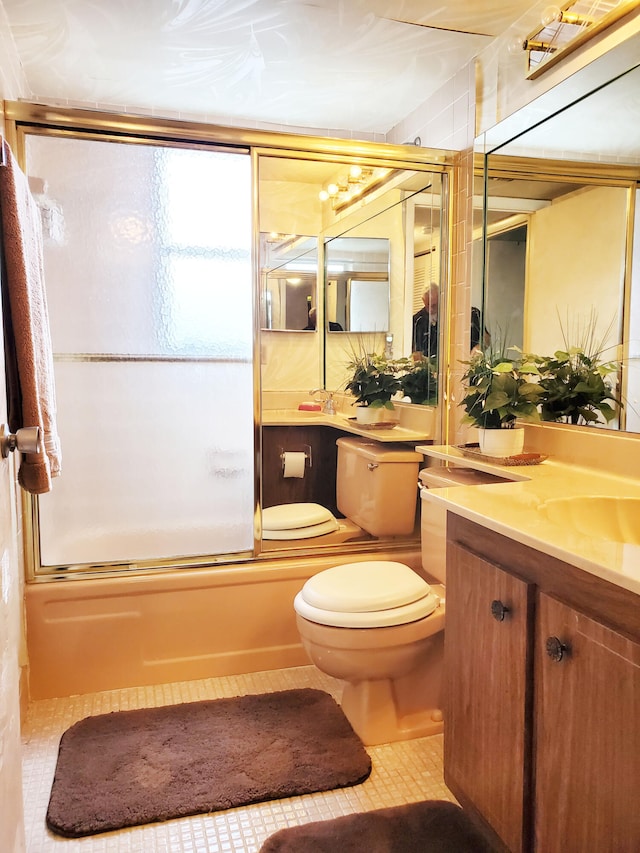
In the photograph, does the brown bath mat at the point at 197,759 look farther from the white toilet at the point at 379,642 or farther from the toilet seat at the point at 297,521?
the toilet seat at the point at 297,521

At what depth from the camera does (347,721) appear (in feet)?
6.40

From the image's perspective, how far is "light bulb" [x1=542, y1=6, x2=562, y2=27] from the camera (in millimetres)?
1726

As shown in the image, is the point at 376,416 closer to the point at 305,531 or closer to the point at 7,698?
the point at 305,531

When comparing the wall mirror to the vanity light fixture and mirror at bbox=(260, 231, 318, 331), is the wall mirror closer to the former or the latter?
the vanity light fixture

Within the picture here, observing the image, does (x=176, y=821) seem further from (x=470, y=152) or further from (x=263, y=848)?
(x=470, y=152)

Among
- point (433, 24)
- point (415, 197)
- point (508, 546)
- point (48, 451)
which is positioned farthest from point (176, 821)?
point (433, 24)

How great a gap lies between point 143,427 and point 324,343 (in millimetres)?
1046

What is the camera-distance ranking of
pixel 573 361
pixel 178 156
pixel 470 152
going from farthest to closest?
1. pixel 470 152
2. pixel 178 156
3. pixel 573 361

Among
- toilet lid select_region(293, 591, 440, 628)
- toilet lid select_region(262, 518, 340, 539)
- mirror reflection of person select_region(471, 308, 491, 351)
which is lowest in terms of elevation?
toilet lid select_region(293, 591, 440, 628)

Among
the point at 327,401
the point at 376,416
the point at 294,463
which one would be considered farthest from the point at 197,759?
the point at 327,401

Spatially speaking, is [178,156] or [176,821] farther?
[178,156]

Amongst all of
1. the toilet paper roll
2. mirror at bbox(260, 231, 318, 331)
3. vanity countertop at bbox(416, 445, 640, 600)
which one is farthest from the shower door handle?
mirror at bbox(260, 231, 318, 331)

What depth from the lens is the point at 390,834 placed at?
1.47 m

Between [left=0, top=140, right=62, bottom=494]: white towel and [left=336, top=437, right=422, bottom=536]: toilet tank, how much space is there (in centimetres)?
140
